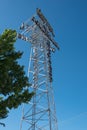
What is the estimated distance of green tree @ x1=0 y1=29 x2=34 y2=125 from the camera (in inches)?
476

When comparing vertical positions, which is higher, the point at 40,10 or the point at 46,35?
the point at 40,10

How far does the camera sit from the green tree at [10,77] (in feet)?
39.7

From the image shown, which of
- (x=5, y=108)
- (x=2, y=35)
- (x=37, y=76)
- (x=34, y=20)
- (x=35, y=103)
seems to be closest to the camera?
(x=5, y=108)

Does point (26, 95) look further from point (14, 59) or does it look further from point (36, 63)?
point (36, 63)

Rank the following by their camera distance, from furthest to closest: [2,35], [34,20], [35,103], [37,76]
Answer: [34,20]
[37,76]
[35,103]
[2,35]

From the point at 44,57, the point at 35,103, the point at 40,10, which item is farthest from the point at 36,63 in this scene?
the point at 40,10

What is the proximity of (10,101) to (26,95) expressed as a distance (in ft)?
3.40

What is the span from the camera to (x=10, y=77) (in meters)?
12.5

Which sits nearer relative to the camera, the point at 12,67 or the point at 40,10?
the point at 12,67

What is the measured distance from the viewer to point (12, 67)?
508 inches

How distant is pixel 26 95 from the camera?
13.0 m

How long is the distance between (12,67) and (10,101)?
168cm

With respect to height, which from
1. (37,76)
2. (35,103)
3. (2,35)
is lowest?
(2,35)

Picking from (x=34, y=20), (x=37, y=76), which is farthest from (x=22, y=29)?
(x=37, y=76)
